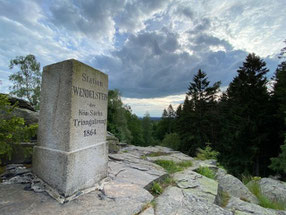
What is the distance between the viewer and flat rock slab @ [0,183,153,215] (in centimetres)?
198

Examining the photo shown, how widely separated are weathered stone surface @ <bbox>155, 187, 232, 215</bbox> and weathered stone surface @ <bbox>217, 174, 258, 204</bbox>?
6.57ft

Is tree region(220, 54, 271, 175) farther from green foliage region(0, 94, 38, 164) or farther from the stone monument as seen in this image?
green foliage region(0, 94, 38, 164)

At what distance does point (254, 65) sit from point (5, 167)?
2429cm

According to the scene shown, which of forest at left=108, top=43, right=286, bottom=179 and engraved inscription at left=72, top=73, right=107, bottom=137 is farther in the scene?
forest at left=108, top=43, right=286, bottom=179

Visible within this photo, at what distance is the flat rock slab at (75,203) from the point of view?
1.98 metres

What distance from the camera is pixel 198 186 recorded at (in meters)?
3.37

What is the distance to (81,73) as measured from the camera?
260 cm

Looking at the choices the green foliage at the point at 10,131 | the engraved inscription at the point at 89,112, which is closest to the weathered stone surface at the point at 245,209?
the engraved inscription at the point at 89,112

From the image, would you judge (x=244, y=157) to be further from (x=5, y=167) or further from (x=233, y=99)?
(x=5, y=167)

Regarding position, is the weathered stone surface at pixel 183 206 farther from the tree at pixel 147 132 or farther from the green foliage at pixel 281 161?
the tree at pixel 147 132

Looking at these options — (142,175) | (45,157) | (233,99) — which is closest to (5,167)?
(45,157)

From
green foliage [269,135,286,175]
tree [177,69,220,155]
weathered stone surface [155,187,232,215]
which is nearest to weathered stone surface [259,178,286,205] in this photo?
weathered stone surface [155,187,232,215]

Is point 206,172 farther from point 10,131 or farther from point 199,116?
point 199,116

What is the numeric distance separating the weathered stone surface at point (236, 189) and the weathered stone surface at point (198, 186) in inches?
A: 34.3
